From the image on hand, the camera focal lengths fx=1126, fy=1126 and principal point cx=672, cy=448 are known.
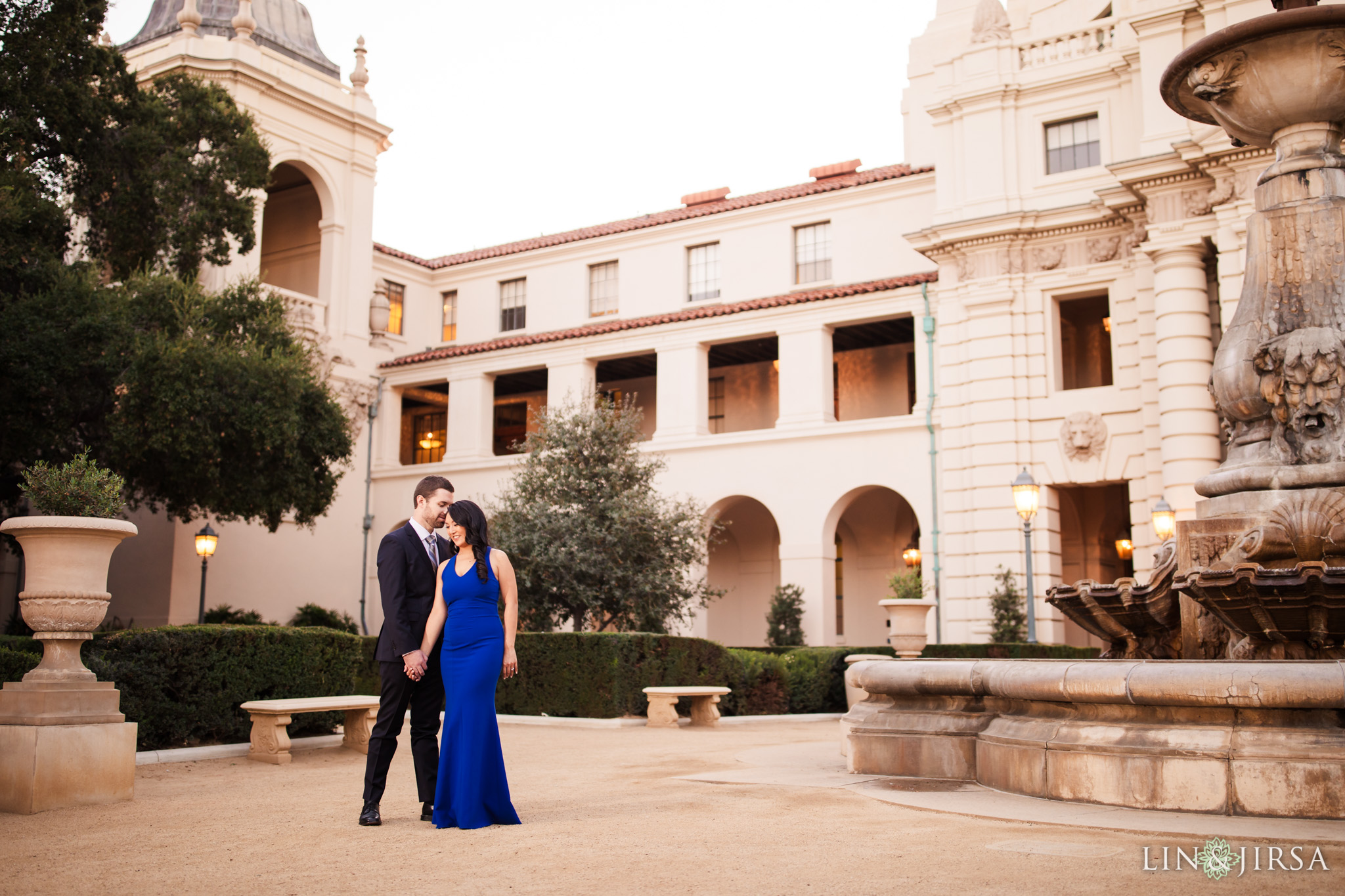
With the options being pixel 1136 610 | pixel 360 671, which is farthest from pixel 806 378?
pixel 1136 610

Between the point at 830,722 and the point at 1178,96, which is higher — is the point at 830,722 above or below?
below

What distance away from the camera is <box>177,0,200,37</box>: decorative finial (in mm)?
28297

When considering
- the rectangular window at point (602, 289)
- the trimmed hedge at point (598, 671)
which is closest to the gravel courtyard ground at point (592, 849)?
the trimmed hedge at point (598, 671)

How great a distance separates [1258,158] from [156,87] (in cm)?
1983

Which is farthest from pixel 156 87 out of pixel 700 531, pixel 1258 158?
pixel 1258 158

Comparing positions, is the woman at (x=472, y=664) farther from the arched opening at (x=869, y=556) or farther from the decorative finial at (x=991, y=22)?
the arched opening at (x=869, y=556)

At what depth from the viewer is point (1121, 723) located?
6266 millimetres

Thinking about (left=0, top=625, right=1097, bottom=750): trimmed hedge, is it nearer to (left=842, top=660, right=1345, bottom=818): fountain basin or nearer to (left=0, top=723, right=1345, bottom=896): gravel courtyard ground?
(left=0, top=723, right=1345, bottom=896): gravel courtyard ground

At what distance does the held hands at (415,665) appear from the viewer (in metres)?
6.29

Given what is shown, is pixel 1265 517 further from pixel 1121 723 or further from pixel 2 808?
pixel 2 808

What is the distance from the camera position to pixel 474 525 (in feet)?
20.7

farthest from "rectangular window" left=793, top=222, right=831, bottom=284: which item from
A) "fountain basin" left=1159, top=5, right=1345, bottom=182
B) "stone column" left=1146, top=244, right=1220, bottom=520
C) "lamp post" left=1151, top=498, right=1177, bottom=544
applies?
"fountain basin" left=1159, top=5, right=1345, bottom=182

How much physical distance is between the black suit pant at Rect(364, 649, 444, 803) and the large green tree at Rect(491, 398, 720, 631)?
514 inches

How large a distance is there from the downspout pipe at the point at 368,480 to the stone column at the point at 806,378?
40.4ft
